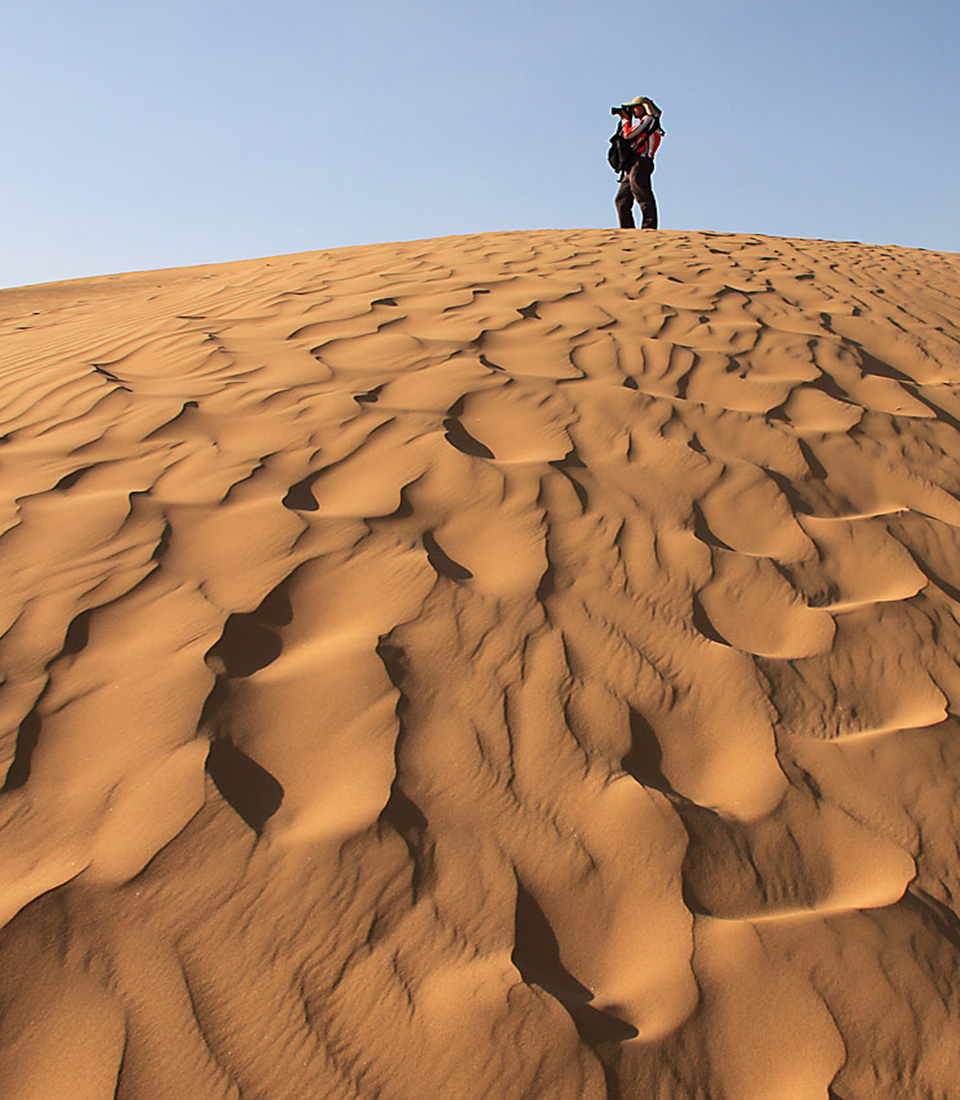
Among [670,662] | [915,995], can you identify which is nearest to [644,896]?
[915,995]

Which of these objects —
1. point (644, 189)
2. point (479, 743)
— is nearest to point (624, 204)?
point (644, 189)

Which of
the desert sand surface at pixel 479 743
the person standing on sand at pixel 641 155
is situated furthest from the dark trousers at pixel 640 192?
the desert sand surface at pixel 479 743

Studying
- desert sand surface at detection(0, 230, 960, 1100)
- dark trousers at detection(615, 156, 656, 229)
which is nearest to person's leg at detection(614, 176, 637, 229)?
dark trousers at detection(615, 156, 656, 229)

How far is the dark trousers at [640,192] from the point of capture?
9156 millimetres

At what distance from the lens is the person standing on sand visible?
8.83 m

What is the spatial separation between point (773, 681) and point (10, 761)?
152 centimetres

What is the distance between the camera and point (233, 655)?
176 centimetres

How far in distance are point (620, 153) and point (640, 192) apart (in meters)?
0.47

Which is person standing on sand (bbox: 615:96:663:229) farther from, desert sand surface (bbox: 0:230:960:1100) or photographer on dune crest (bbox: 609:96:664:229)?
desert sand surface (bbox: 0:230:960:1100)

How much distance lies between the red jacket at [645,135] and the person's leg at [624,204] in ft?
1.64

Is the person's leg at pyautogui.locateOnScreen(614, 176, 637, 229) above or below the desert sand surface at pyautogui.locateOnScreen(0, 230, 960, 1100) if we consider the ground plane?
above

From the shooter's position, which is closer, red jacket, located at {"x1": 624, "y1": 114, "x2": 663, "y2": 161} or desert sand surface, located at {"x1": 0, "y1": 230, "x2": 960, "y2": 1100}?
desert sand surface, located at {"x1": 0, "y1": 230, "x2": 960, "y2": 1100}

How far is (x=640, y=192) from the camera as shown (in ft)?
30.4

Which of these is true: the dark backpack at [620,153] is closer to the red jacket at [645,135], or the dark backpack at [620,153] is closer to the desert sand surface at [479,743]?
the red jacket at [645,135]
